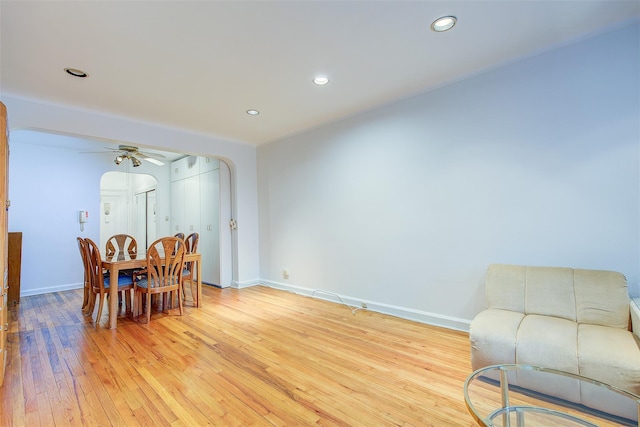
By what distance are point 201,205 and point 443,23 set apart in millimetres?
4966

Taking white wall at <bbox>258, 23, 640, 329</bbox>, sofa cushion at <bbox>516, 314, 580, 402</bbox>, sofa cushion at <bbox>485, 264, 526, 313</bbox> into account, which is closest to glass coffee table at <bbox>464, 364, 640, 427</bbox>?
sofa cushion at <bbox>516, 314, 580, 402</bbox>

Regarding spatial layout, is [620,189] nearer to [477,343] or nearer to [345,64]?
[477,343]

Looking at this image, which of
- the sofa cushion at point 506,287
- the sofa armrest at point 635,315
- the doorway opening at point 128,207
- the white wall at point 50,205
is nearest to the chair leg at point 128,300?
the white wall at point 50,205

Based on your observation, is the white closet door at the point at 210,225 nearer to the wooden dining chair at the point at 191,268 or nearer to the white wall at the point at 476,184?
the wooden dining chair at the point at 191,268

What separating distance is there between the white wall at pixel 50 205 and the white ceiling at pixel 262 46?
2.68 m

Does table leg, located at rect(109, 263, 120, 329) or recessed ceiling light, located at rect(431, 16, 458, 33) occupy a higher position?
recessed ceiling light, located at rect(431, 16, 458, 33)

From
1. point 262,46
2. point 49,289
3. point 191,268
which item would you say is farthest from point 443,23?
point 49,289

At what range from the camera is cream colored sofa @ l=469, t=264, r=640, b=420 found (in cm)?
159

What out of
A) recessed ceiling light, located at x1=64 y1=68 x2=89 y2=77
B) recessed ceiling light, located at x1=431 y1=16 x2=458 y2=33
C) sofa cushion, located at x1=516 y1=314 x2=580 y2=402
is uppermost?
recessed ceiling light, located at x1=64 y1=68 x2=89 y2=77

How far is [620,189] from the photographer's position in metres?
2.19

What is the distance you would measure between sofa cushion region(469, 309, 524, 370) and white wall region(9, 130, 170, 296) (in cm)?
640

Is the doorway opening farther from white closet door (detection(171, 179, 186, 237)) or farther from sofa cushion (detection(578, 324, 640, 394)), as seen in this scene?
sofa cushion (detection(578, 324, 640, 394))

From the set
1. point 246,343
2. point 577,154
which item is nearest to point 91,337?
point 246,343

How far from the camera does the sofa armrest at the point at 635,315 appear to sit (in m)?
1.81
